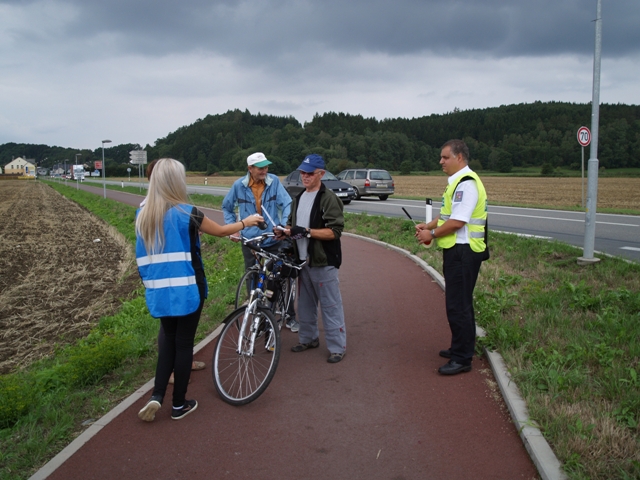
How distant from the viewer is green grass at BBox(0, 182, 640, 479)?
3.77 metres

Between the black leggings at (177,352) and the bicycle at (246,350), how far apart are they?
385mm

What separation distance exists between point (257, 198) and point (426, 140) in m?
115

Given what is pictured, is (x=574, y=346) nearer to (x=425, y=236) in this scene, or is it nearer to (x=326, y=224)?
(x=425, y=236)

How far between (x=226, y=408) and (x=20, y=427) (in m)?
1.59

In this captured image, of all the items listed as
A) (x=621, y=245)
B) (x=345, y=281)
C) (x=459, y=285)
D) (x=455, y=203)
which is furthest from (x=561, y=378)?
(x=621, y=245)

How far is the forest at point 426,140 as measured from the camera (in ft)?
297

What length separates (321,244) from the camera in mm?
5379

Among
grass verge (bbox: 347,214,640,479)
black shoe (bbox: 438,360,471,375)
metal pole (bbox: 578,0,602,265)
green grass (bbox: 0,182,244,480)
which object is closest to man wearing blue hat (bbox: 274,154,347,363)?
black shoe (bbox: 438,360,471,375)

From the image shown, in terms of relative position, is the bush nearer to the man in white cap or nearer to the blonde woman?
the blonde woman

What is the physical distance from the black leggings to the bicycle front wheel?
1.27 feet

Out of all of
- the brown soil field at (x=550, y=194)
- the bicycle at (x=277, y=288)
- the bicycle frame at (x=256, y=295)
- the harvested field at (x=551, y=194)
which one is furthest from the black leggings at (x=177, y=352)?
the harvested field at (x=551, y=194)

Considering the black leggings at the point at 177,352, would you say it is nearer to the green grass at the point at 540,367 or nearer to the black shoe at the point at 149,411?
the black shoe at the point at 149,411

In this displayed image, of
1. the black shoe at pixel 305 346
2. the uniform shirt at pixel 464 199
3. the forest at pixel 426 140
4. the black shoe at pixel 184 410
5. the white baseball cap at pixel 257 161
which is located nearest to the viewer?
the black shoe at pixel 184 410

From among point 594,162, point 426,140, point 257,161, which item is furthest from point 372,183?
point 426,140
